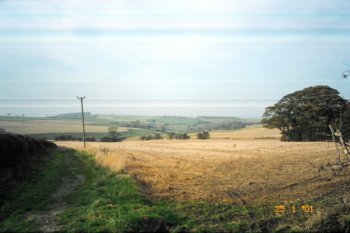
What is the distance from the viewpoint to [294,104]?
68562 mm

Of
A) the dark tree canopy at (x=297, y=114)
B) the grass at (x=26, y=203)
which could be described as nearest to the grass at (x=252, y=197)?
the grass at (x=26, y=203)

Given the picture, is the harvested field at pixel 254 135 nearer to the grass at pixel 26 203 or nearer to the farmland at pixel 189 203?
the farmland at pixel 189 203

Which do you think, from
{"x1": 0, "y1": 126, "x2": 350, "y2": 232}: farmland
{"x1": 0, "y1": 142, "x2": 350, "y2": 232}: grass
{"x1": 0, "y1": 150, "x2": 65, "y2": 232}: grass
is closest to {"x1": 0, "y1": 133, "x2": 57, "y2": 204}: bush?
{"x1": 0, "y1": 150, "x2": 65, "y2": 232}: grass

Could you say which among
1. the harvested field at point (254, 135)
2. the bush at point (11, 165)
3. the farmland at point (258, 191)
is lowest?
the harvested field at point (254, 135)

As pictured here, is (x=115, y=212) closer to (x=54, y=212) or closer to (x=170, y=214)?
(x=170, y=214)

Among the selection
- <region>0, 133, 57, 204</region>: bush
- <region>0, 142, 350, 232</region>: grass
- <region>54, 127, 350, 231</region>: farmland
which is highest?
<region>0, 133, 57, 204</region>: bush

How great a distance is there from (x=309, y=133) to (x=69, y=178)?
170ft

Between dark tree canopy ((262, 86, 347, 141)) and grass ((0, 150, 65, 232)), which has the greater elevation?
dark tree canopy ((262, 86, 347, 141))

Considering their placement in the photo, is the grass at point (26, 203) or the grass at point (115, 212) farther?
the grass at point (26, 203)

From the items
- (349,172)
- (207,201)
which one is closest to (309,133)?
(349,172)

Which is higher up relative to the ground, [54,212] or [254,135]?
[54,212]

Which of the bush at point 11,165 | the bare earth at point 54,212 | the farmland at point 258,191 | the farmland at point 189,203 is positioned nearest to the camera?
the farmland at point 189,203

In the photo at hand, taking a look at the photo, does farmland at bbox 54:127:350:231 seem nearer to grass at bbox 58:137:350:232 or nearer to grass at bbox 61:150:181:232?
grass at bbox 58:137:350:232

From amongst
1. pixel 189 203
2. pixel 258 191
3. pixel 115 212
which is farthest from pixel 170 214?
pixel 258 191
